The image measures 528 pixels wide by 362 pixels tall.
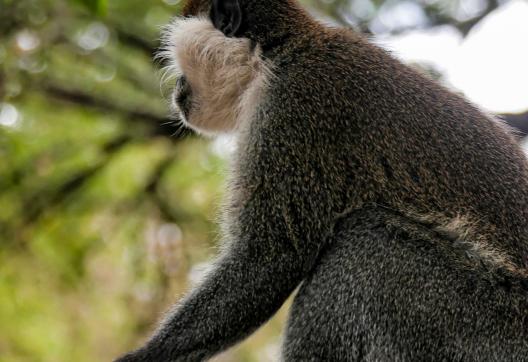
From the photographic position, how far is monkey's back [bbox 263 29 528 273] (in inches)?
212

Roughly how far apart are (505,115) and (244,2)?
7.56ft

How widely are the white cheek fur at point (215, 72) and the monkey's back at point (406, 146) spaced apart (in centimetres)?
20

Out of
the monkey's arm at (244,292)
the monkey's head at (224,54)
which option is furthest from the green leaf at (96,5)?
the monkey's arm at (244,292)

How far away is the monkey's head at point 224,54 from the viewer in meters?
6.02

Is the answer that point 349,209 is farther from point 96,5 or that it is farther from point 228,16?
point 96,5

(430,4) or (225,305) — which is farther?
(430,4)

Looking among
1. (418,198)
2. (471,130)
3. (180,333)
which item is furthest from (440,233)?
(180,333)

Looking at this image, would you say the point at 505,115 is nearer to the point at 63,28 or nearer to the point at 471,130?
the point at 471,130

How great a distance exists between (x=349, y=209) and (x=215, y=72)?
1.55 metres

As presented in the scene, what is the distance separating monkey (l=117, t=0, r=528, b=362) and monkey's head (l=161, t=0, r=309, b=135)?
0.01 m

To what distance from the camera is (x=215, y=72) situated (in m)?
6.25

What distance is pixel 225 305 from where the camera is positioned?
534cm

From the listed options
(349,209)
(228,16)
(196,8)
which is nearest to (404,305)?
(349,209)

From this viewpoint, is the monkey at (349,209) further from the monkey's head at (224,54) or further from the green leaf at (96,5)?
the green leaf at (96,5)
